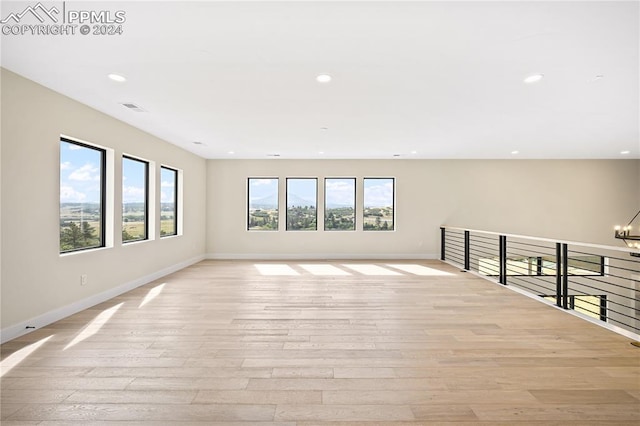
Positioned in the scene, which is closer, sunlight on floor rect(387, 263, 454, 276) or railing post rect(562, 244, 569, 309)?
railing post rect(562, 244, 569, 309)

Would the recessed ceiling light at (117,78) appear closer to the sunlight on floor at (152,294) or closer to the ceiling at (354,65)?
the ceiling at (354,65)

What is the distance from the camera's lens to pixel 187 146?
6562 millimetres

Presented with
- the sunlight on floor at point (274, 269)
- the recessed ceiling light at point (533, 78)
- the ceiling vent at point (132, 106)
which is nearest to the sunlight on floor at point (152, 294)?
the sunlight on floor at point (274, 269)

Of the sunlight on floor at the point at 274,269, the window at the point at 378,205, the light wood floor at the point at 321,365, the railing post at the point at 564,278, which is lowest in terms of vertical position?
the light wood floor at the point at 321,365

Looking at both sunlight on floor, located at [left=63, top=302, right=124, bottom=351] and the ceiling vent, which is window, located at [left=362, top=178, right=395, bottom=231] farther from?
sunlight on floor, located at [left=63, top=302, right=124, bottom=351]

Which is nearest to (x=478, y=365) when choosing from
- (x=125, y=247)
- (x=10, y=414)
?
(x=10, y=414)

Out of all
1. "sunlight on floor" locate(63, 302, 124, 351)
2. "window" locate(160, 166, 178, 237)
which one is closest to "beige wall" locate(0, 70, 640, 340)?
"window" locate(160, 166, 178, 237)

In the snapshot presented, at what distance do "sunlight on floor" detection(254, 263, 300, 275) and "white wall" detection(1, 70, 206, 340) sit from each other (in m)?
2.51

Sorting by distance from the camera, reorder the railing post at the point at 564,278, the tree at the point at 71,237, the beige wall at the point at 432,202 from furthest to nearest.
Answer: the beige wall at the point at 432,202 → the railing post at the point at 564,278 → the tree at the point at 71,237

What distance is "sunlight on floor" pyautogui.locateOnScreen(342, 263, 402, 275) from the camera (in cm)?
629

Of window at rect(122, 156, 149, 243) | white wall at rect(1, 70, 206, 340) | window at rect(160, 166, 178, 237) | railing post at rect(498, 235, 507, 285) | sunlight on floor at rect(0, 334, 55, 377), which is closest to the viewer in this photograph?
sunlight on floor at rect(0, 334, 55, 377)

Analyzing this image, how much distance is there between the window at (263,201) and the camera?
325 inches

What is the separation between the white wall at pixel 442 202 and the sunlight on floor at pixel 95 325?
425cm

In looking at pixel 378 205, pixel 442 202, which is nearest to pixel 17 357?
pixel 378 205
